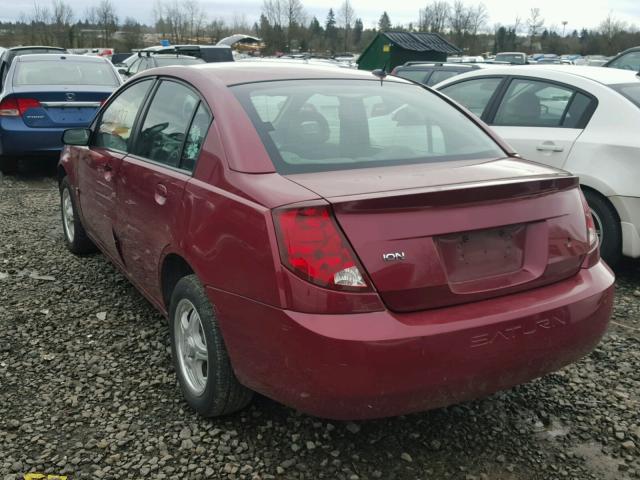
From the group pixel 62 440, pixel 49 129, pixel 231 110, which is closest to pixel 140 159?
pixel 231 110

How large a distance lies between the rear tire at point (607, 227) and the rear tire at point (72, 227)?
12.6ft

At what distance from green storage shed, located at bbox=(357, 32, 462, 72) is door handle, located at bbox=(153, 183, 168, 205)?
2239 centimetres

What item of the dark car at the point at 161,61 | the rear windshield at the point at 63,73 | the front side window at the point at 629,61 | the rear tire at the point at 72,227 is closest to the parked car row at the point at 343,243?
the rear tire at the point at 72,227

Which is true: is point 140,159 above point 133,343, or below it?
above

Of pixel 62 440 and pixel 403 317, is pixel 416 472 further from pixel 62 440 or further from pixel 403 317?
pixel 62 440

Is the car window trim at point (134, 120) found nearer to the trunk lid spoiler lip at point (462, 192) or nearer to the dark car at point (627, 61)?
the trunk lid spoiler lip at point (462, 192)

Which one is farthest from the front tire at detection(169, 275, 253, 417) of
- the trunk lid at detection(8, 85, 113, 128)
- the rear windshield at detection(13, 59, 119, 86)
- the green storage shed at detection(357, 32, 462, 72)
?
the green storage shed at detection(357, 32, 462, 72)

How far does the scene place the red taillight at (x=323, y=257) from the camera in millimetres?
2189

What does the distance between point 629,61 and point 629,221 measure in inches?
387

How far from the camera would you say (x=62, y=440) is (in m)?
2.78

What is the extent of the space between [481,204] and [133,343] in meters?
2.26

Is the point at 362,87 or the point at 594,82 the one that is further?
the point at 594,82

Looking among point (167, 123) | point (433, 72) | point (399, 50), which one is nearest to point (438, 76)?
point (433, 72)

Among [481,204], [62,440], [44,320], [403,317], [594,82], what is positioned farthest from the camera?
[594,82]
